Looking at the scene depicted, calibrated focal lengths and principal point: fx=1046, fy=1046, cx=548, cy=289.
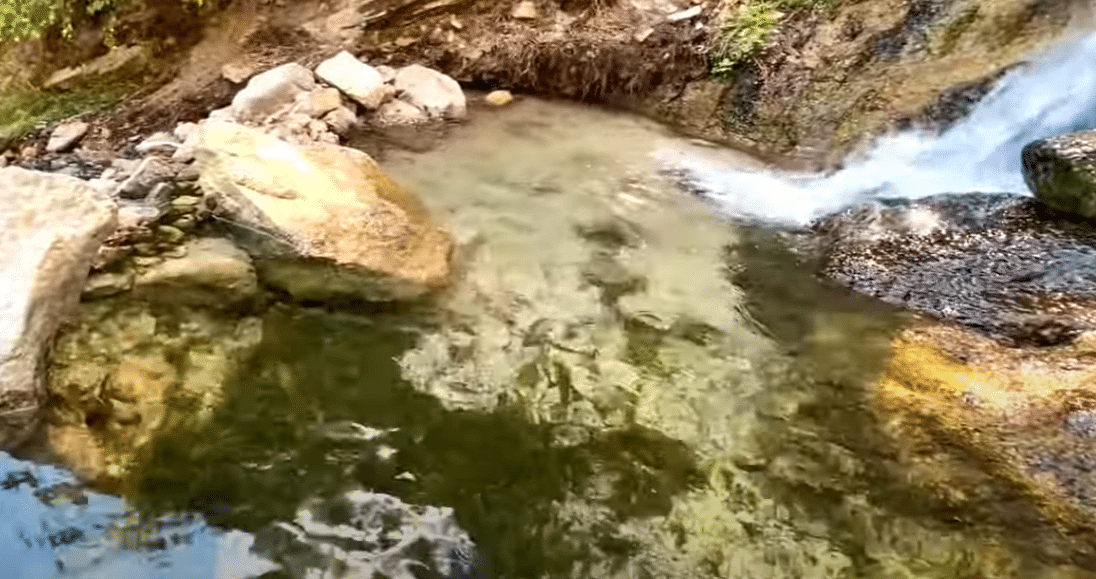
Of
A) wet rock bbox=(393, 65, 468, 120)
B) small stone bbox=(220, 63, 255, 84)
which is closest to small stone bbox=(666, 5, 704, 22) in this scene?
wet rock bbox=(393, 65, 468, 120)

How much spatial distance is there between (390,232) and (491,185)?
1340 millimetres

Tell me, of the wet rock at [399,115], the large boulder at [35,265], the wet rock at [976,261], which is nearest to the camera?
the large boulder at [35,265]

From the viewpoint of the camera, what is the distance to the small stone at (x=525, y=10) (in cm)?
834

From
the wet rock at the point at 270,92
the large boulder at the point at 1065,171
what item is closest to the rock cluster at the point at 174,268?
the wet rock at the point at 270,92

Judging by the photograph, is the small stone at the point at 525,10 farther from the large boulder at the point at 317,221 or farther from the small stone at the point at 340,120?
the large boulder at the point at 317,221

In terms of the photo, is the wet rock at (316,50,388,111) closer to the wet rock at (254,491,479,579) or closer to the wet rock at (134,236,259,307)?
the wet rock at (134,236,259,307)

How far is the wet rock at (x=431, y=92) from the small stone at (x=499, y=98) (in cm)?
20

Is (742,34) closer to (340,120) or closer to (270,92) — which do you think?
(340,120)

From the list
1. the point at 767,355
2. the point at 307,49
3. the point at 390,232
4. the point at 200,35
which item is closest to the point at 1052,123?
the point at 767,355

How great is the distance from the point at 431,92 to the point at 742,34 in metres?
2.37

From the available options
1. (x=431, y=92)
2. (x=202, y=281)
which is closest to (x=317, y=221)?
(x=202, y=281)

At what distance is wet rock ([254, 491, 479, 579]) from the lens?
3596 millimetres

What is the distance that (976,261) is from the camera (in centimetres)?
532

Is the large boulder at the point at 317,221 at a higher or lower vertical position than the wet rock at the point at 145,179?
higher
